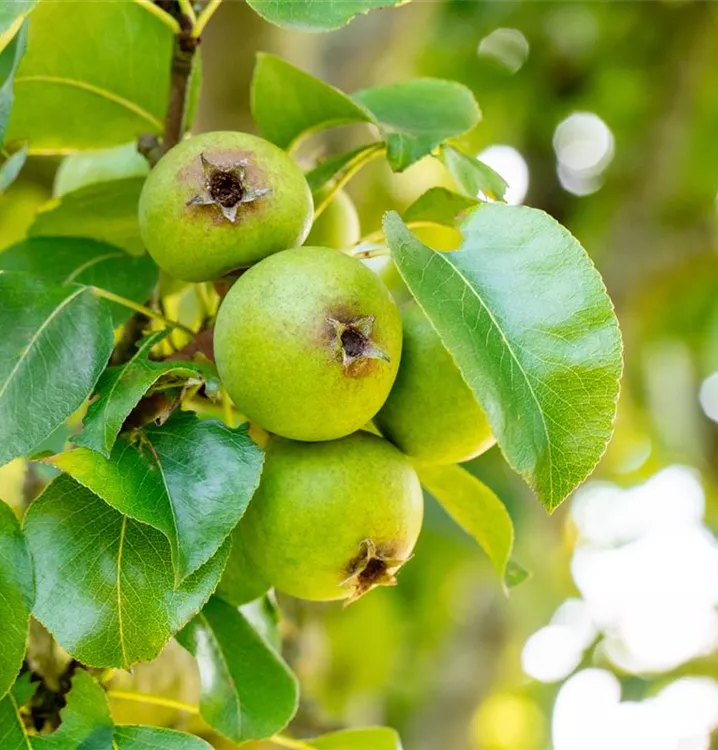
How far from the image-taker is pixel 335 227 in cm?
92

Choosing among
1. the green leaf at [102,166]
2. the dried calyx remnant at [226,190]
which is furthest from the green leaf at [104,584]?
the green leaf at [102,166]

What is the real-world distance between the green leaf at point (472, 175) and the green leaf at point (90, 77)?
280 millimetres

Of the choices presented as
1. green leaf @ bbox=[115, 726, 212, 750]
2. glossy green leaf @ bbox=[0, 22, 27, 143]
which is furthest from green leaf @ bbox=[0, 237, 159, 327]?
green leaf @ bbox=[115, 726, 212, 750]

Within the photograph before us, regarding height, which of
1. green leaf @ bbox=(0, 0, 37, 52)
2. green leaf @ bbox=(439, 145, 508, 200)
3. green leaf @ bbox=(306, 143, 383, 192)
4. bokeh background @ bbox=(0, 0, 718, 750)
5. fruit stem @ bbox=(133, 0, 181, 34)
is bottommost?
bokeh background @ bbox=(0, 0, 718, 750)

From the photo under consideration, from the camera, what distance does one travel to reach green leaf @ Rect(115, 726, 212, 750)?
0.67 meters

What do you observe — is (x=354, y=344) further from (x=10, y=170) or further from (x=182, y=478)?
(x=10, y=170)

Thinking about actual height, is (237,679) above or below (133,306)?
below

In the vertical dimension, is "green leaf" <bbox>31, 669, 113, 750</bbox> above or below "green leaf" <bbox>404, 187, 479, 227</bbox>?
below

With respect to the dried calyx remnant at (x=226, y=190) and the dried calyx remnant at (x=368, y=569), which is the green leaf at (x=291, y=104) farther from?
the dried calyx remnant at (x=368, y=569)

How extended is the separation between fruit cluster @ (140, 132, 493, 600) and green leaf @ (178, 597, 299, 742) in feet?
0.27

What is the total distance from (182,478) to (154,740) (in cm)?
19

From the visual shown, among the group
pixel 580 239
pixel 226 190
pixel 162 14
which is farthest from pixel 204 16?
pixel 580 239

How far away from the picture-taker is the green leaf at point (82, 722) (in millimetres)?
686

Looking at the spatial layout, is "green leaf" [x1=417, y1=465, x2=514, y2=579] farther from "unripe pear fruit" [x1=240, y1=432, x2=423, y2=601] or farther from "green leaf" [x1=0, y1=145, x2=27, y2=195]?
"green leaf" [x1=0, y1=145, x2=27, y2=195]
